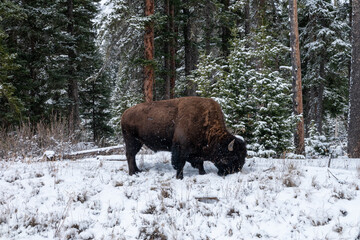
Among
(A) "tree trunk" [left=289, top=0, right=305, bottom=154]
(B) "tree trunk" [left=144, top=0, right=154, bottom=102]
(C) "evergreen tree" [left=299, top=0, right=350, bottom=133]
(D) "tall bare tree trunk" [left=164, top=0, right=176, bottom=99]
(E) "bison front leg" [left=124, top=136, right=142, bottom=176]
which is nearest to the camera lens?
(E) "bison front leg" [left=124, top=136, right=142, bottom=176]

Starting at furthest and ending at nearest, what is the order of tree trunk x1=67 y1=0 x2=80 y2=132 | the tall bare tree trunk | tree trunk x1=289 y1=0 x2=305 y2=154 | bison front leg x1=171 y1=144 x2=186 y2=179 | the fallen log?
tree trunk x1=67 y1=0 x2=80 y2=132, the tall bare tree trunk, tree trunk x1=289 y1=0 x2=305 y2=154, the fallen log, bison front leg x1=171 y1=144 x2=186 y2=179

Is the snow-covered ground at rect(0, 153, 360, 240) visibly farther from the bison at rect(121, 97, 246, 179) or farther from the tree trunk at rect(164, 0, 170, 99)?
the tree trunk at rect(164, 0, 170, 99)

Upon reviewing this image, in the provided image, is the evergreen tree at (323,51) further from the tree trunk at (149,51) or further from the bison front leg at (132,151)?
the bison front leg at (132,151)

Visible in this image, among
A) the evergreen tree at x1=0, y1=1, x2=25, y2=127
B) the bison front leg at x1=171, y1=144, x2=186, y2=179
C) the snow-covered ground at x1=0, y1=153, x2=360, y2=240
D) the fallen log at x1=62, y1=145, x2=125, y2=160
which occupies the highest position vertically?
the evergreen tree at x1=0, y1=1, x2=25, y2=127

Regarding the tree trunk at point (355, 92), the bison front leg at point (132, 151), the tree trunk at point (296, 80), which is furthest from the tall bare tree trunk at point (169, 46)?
the bison front leg at point (132, 151)

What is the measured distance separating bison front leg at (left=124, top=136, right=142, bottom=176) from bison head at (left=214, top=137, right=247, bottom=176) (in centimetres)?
199

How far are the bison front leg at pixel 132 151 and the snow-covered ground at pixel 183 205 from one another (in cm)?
57

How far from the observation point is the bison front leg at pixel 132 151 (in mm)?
6500

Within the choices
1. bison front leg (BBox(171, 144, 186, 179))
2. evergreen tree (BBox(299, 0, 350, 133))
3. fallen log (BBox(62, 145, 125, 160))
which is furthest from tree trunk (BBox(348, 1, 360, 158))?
evergreen tree (BBox(299, 0, 350, 133))

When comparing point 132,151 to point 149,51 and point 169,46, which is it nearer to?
point 149,51

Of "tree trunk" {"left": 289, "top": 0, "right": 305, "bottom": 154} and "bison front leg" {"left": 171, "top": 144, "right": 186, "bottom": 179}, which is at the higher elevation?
"tree trunk" {"left": 289, "top": 0, "right": 305, "bottom": 154}

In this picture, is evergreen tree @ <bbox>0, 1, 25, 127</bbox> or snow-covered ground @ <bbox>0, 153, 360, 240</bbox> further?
evergreen tree @ <bbox>0, 1, 25, 127</bbox>

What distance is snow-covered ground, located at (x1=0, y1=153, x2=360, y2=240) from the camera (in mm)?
3850

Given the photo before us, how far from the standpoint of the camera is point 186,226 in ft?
13.1
